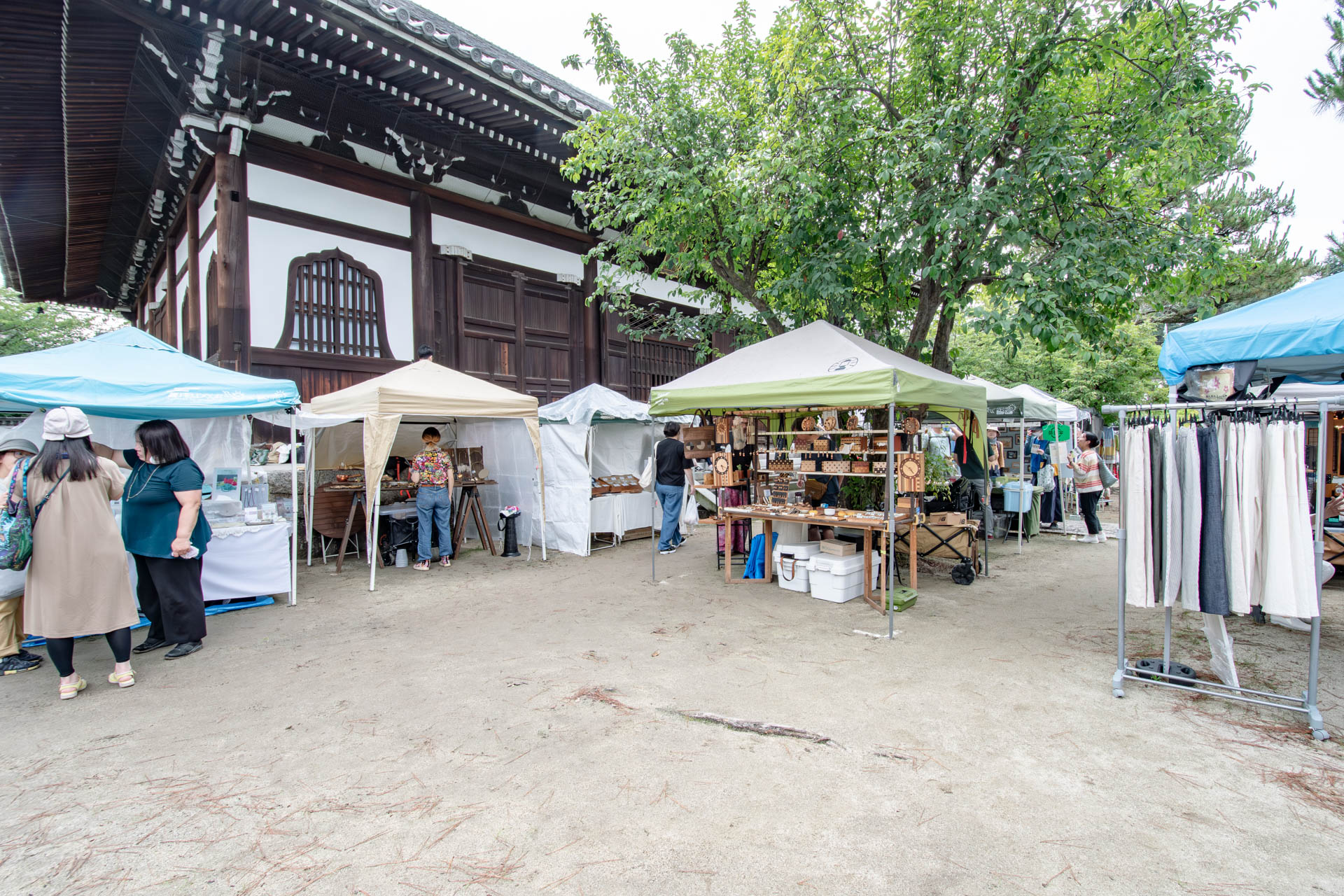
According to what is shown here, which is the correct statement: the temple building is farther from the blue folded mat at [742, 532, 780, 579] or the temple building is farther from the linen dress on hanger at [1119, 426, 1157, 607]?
the linen dress on hanger at [1119, 426, 1157, 607]

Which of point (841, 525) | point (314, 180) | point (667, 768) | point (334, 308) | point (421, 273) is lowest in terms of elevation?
point (667, 768)

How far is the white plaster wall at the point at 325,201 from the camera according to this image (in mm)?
6953

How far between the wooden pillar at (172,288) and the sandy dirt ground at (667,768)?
23.6 ft

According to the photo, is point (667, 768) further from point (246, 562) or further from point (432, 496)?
point (432, 496)

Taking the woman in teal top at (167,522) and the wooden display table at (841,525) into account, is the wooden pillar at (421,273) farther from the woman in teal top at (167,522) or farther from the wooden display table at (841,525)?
the wooden display table at (841,525)

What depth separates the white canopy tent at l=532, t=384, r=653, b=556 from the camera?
7.95 meters

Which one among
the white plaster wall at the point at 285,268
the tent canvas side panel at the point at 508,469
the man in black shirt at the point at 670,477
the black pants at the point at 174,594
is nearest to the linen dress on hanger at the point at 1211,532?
the man in black shirt at the point at 670,477

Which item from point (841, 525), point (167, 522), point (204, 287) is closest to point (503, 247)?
point (204, 287)

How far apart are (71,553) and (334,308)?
15.2ft

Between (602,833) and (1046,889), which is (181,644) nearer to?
(602,833)

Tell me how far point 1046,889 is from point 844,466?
411 centimetres

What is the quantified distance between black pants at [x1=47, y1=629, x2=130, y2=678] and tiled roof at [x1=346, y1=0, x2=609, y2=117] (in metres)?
5.20

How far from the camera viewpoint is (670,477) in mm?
8008

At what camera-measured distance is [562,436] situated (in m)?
8.02
